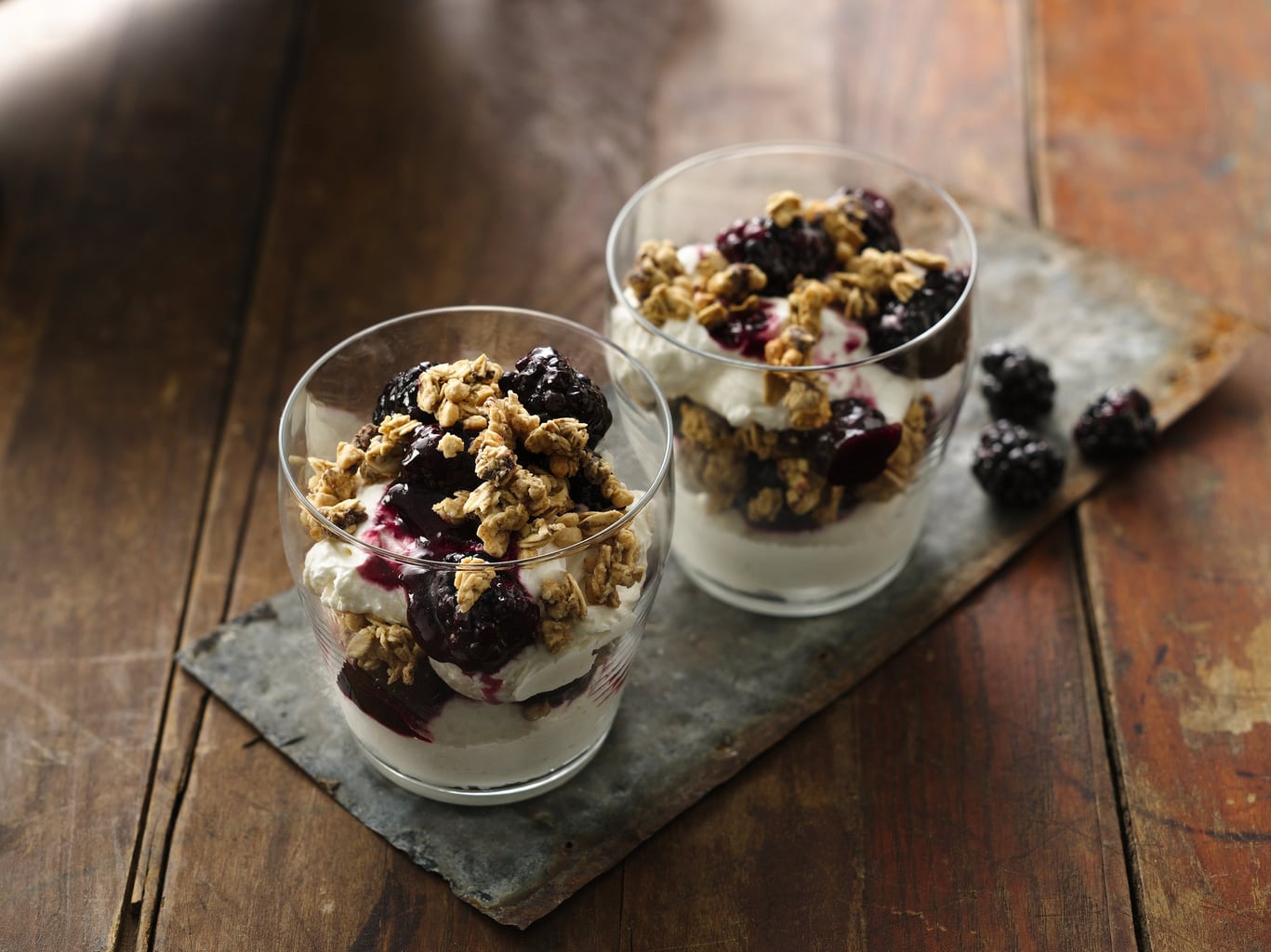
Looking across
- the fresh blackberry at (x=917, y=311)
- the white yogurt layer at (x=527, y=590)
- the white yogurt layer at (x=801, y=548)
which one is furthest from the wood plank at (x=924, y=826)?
the fresh blackberry at (x=917, y=311)

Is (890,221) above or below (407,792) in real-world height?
above

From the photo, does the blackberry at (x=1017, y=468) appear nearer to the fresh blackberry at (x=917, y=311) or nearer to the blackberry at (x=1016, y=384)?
the blackberry at (x=1016, y=384)

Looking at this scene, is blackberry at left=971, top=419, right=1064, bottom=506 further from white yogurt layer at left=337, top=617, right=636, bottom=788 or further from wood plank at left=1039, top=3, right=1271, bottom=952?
white yogurt layer at left=337, top=617, right=636, bottom=788

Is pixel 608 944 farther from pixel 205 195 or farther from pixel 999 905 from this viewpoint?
pixel 205 195

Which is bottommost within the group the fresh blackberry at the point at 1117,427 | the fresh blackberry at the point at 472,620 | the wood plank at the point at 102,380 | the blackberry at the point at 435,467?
the wood plank at the point at 102,380

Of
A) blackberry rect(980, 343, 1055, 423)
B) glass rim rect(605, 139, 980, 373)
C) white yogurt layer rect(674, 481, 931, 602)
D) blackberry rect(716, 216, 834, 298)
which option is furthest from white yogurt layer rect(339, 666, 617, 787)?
blackberry rect(980, 343, 1055, 423)

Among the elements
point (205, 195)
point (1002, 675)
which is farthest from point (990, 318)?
point (205, 195)
